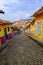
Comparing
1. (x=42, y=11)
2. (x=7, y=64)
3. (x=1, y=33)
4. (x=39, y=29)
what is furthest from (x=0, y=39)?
(x=7, y=64)

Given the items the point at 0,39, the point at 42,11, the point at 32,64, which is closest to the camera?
the point at 32,64

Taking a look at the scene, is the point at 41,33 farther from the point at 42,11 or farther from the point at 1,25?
the point at 1,25

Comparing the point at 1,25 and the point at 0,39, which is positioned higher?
the point at 1,25

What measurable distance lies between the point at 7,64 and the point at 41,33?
35.8 feet

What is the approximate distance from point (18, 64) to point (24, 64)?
1.18ft

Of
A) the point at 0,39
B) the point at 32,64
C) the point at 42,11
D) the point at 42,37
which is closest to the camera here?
the point at 32,64

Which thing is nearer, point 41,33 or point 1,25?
point 41,33

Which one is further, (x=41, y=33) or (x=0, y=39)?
(x=0, y=39)

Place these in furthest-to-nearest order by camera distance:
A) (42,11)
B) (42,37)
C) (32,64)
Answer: (42,37) < (42,11) < (32,64)

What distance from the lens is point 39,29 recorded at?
20453 mm

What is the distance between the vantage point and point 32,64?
890 cm

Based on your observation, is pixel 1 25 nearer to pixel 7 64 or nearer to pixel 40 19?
pixel 40 19

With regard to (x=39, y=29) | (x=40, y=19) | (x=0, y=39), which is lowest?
(x=0, y=39)

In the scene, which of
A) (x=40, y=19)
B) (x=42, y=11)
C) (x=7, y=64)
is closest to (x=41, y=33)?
(x=40, y=19)
